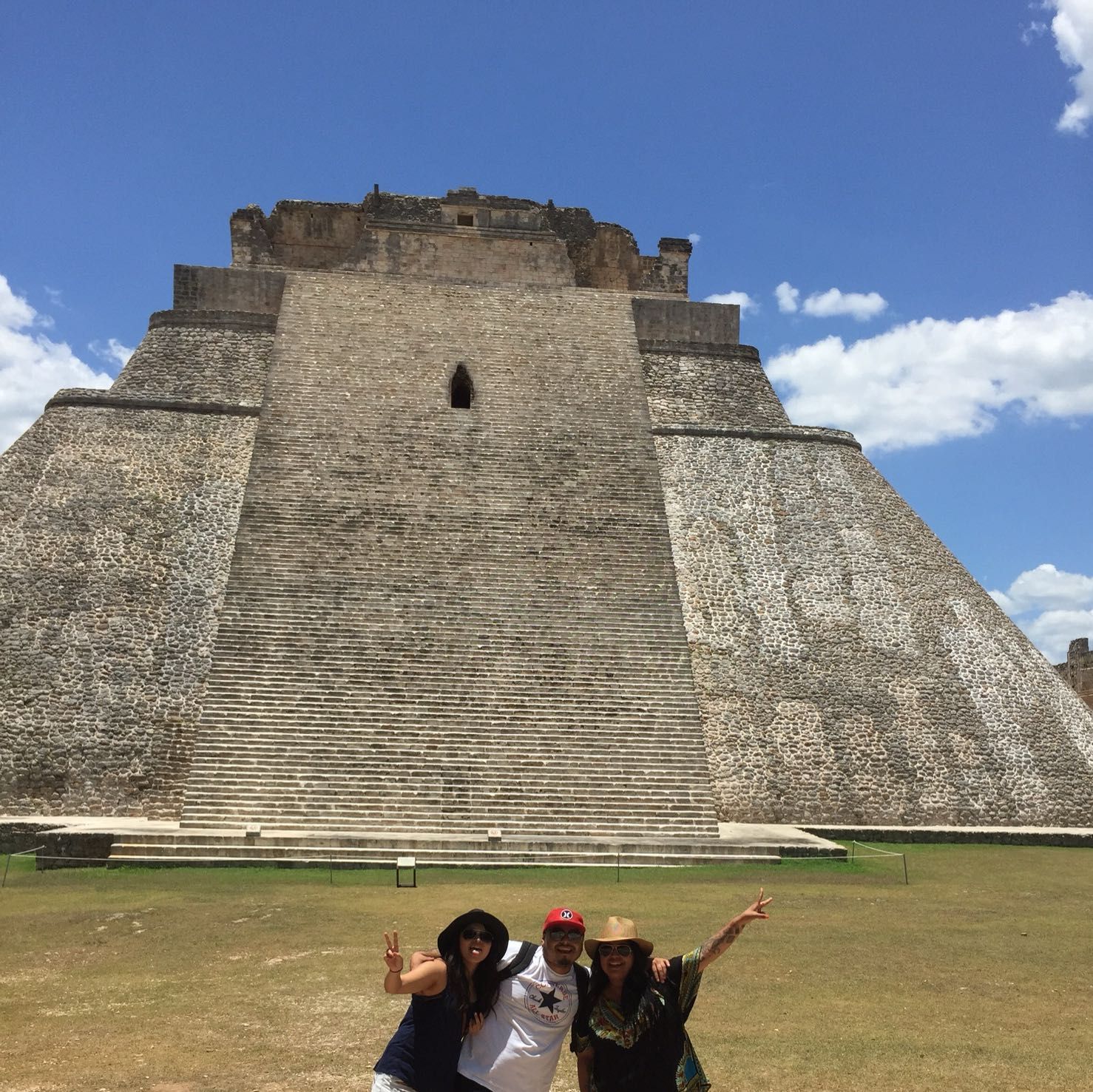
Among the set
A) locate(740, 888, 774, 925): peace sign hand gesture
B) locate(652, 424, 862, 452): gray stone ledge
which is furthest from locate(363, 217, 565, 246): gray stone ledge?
locate(740, 888, 774, 925): peace sign hand gesture

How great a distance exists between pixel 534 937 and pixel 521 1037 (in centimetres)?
334

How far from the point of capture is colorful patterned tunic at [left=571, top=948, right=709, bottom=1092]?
2191 mm

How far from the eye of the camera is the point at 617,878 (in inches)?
304

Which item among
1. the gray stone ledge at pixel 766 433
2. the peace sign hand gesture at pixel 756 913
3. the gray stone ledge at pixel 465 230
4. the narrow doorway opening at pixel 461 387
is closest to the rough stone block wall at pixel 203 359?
the narrow doorway opening at pixel 461 387

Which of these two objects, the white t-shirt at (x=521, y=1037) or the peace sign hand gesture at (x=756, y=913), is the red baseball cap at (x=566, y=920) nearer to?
the white t-shirt at (x=521, y=1037)

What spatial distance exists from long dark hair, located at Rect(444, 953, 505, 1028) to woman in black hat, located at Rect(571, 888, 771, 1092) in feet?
0.62

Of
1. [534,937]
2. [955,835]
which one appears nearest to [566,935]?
[534,937]

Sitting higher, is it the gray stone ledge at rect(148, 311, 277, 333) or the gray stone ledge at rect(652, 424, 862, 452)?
the gray stone ledge at rect(148, 311, 277, 333)

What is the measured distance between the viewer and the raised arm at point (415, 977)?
2098mm

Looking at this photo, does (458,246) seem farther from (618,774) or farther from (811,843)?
(811,843)

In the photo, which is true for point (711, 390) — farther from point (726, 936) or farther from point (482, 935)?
point (482, 935)

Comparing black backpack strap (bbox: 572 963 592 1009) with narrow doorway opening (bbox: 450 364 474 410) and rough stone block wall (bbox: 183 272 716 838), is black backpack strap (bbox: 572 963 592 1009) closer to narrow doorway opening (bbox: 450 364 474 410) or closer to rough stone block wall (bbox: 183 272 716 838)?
rough stone block wall (bbox: 183 272 716 838)

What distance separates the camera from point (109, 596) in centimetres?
1064

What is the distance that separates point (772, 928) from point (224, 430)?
30.9ft
